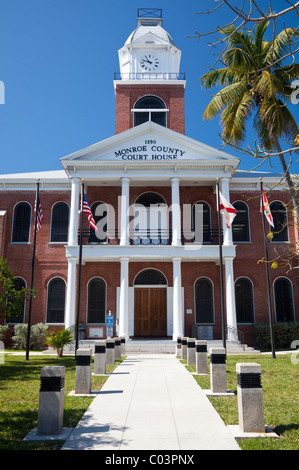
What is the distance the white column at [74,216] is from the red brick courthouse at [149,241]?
7cm

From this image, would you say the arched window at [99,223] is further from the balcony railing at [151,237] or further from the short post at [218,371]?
the short post at [218,371]

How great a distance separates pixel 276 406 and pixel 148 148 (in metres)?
17.5

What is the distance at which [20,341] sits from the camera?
2248 centimetres

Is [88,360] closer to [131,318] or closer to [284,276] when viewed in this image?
[131,318]

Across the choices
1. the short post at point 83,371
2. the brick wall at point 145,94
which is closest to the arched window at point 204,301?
the brick wall at point 145,94

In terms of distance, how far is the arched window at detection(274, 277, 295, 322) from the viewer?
79.4 feet

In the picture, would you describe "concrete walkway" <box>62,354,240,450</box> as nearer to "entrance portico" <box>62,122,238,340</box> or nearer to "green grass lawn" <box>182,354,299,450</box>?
"green grass lawn" <box>182,354,299,450</box>

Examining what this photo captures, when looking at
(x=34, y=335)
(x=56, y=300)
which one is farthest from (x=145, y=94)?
(x=34, y=335)

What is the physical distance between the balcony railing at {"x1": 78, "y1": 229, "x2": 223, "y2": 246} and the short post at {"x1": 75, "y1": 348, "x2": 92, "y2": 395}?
14401 millimetres

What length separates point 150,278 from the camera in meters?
24.4

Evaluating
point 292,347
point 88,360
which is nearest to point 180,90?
point 292,347

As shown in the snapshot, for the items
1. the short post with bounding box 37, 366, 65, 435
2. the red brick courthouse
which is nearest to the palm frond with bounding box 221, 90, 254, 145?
the red brick courthouse

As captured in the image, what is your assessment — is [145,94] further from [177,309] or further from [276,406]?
[276,406]
